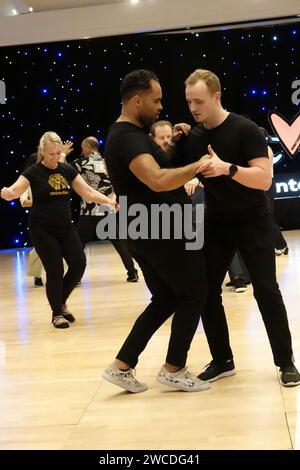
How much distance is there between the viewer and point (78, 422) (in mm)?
3107

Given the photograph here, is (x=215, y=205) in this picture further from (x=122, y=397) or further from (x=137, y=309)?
(x=137, y=309)

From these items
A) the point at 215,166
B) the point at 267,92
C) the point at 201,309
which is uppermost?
the point at 267,92

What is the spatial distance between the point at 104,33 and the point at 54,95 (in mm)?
1442

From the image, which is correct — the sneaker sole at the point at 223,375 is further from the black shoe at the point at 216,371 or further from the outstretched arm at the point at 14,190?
the outstretched arm at the point at 14,190

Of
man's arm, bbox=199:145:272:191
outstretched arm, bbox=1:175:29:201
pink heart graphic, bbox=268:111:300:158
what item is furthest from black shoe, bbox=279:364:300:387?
pink heart graphic, bbox=268:111:300:158

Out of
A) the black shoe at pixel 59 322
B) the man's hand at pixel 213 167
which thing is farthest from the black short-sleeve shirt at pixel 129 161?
the black shoe at pixel 59 322

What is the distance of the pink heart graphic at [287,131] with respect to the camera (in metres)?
11.9

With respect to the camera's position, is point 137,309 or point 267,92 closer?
point 137,309

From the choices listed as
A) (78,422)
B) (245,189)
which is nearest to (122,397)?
(78,422)

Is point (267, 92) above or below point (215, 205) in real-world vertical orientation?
above

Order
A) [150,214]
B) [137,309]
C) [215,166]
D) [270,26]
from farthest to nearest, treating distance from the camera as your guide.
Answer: [270,26] → [137,309] → [150,214] → [215,166]

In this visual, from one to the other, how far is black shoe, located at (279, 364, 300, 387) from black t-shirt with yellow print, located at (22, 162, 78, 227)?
2.48m

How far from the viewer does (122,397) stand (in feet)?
11.4

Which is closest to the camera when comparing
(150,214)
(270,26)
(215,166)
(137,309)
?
(215,166)
